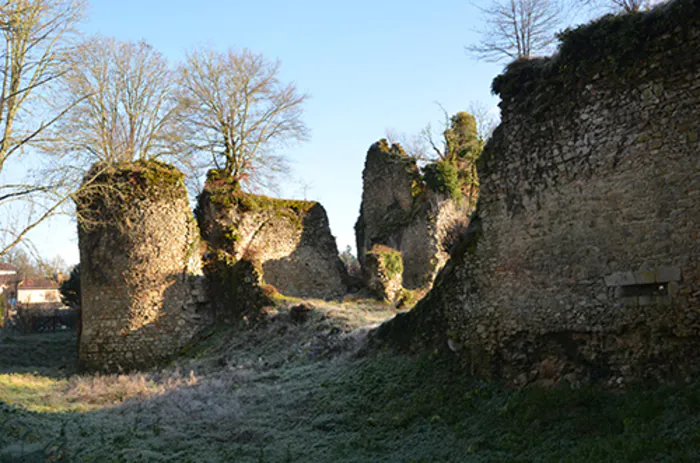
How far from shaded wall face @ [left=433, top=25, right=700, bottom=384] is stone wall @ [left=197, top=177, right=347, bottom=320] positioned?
453 inches

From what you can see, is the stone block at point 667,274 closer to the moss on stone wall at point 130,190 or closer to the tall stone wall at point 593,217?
the tall stone wall at point 593,217

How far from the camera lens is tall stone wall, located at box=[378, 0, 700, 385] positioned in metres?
6.50

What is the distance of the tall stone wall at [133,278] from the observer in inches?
667

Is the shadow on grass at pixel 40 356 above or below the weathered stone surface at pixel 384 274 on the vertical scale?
below

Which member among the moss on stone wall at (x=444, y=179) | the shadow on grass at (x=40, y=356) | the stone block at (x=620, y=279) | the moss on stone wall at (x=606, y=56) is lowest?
the shadow on grass at (x=40, y=356)

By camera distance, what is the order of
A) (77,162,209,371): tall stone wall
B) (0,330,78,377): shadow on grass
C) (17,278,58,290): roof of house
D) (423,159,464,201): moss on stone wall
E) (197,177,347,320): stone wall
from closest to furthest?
(77,162,209,371): tall stone wall < (0,330,78,377): shadow on grass < (197,177,347,320): stone wall < (423,159,464,201): moss on stone wall < (17,278,58,290): roof of house

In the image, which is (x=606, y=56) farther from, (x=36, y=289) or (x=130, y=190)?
(x=36, y=289)

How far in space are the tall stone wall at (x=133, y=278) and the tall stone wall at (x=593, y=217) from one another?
1105cm

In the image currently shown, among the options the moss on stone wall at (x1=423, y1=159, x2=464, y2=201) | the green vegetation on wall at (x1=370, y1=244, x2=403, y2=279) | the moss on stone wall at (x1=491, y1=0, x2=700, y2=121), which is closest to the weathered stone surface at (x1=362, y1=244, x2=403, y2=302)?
the green vegetation on wall at (x1=370, y1=244, x2=403, y2=279)

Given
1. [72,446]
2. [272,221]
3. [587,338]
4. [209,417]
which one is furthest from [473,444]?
[272,221]

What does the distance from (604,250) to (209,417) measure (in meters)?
6.71

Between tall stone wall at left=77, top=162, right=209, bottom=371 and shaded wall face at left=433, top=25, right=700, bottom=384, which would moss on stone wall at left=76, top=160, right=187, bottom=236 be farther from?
shaded wall face at left=433, top=25, right=700, bottom=384

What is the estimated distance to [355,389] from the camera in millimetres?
9930

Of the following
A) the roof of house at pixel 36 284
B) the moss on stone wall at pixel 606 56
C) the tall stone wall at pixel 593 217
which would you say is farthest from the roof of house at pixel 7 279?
the moss on stone wall at pixel 606 56
